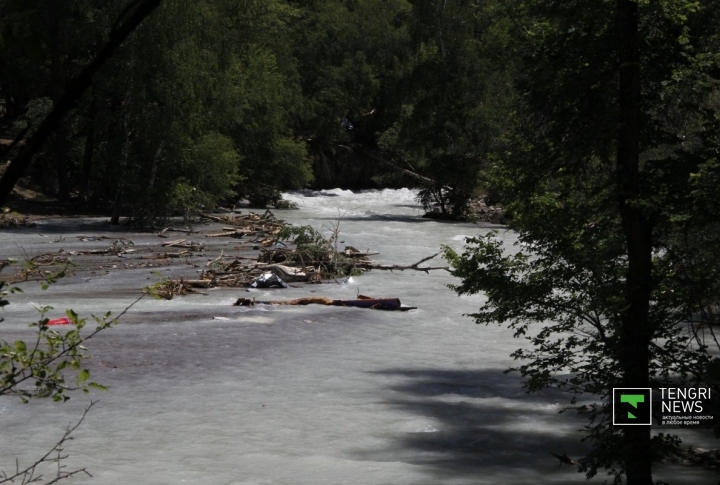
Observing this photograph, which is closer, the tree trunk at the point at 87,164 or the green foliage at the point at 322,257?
the green foliage at the point at 322,257

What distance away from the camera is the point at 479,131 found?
3916 cm

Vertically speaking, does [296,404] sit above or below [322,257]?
below

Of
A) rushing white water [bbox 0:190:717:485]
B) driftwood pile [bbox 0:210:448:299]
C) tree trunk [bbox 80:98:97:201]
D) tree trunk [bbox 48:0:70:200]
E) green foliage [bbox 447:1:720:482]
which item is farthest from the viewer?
tree trunk [bbox 80:98:97:201]

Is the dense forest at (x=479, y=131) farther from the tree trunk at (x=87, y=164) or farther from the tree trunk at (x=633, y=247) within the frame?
the tree trunk at (x=87, y=164)

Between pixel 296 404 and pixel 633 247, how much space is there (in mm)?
5271

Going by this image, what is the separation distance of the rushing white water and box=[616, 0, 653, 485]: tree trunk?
1.94 metres

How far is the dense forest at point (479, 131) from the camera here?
6.93 metres

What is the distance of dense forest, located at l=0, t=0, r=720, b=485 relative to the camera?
6.93 m

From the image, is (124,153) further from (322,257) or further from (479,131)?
(479,131)

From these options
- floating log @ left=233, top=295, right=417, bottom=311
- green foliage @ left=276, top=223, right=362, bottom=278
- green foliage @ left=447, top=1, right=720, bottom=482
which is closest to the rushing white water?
floating log @ left=233, top=295, right=417, bottom=311

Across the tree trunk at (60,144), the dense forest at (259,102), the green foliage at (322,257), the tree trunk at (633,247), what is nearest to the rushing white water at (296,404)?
the tree trunk at (633,247)

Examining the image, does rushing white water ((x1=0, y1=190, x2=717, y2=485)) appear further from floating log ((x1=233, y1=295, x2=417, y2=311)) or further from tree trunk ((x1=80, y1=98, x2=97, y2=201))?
tree trunk ((x1=80, y1=98, x2=97, y2=201))

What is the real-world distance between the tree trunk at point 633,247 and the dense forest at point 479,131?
0.02 metres

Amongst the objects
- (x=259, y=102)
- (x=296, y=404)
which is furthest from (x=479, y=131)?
(x=296, y=404)
